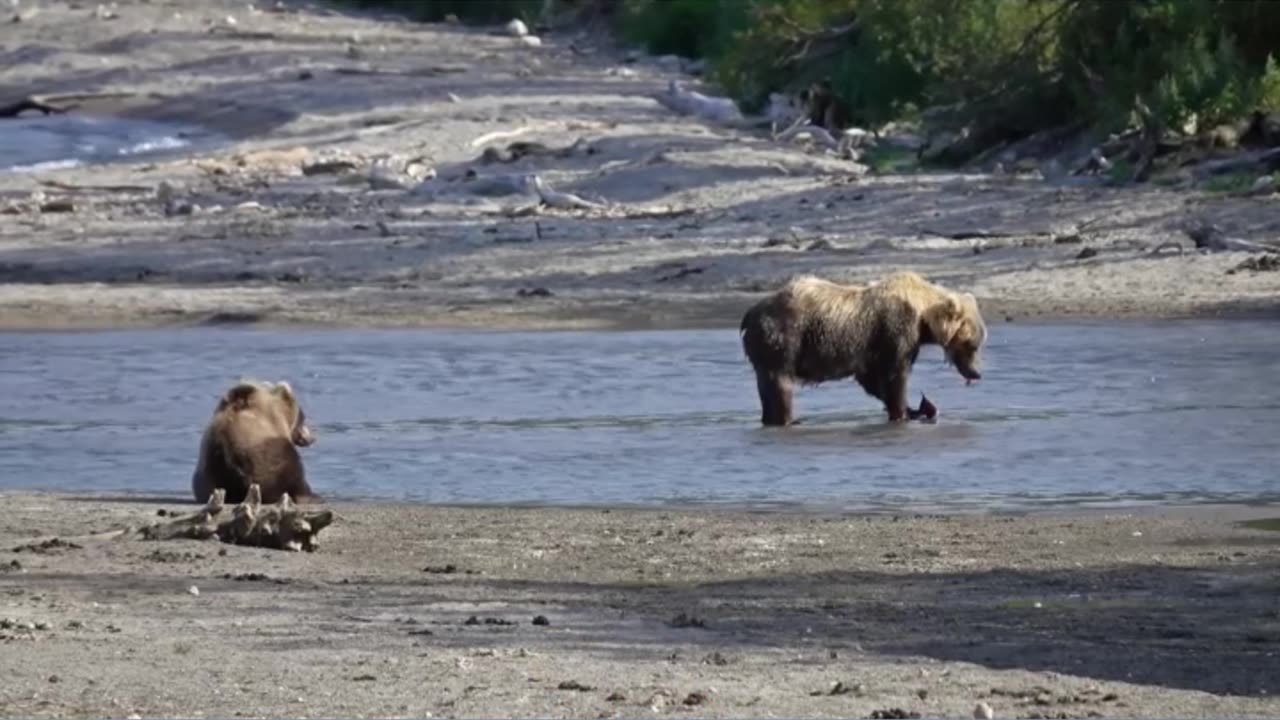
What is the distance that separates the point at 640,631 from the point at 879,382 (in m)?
6.49

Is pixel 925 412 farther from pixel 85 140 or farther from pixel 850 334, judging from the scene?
pixel 85 140

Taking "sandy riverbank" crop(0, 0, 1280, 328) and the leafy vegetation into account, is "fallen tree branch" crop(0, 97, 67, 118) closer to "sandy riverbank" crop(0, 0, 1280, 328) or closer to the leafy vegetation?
"sandy riverbank" crop(0, 0, 1280, 328)

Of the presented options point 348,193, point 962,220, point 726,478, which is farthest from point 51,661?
point 348,193

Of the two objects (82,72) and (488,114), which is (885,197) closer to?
(488,114)

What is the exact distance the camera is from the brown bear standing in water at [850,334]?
13953 mm

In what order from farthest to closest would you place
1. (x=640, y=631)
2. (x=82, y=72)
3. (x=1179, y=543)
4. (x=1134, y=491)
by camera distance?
(x=82, y=72), (x=1134, y=491), (x=1179, y=543), (x=640, y=631)

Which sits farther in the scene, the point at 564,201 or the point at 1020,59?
the point at 1020,59

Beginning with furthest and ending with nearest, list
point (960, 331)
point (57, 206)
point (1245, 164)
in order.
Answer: point (57, 206), point (1245, 164), point (960, 331)

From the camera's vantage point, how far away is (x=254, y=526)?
31.9 ft

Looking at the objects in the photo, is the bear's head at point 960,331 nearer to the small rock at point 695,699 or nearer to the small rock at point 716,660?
the small rock at point 716,660

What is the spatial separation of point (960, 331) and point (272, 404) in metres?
4.38

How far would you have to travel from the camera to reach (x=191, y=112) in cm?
3641

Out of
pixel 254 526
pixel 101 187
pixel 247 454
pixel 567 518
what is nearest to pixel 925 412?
pixel 567 518

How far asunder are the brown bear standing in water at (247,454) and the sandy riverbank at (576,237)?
7131mm
